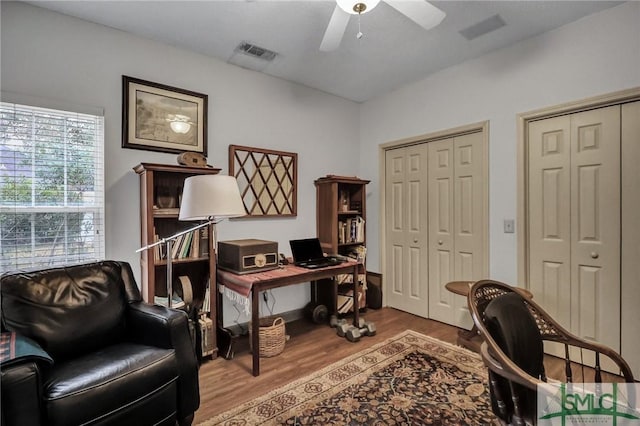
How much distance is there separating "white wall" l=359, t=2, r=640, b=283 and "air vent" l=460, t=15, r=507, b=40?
41 centimetres

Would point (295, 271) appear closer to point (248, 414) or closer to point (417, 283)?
point (248, 414)

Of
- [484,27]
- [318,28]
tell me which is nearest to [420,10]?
[318,28]

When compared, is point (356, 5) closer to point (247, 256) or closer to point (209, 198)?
point (209, 198)

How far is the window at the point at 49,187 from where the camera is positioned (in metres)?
2.14

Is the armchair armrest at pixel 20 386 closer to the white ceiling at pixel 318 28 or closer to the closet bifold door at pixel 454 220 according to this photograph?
the white ceiling at pixel 318 28

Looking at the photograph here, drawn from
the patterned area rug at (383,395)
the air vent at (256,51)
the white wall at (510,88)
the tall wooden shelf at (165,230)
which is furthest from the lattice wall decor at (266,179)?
the patterned area rug at (383,395)

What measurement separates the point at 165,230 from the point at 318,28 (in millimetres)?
2051

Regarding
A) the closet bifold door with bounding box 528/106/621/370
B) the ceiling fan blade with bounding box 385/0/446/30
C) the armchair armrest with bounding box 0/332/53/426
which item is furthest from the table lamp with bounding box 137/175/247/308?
the closet bifold door with bounding box 528/106/621/370

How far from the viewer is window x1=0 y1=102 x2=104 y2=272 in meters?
2.14

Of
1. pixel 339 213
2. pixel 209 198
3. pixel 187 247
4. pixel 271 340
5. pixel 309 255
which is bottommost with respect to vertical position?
pixel 271 340

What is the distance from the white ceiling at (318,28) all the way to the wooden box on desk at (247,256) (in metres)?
1.71

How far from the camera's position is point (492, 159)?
299cm

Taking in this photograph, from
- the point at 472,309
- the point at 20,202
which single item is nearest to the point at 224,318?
the point at 20,202

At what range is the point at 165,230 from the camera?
8.84 ft
